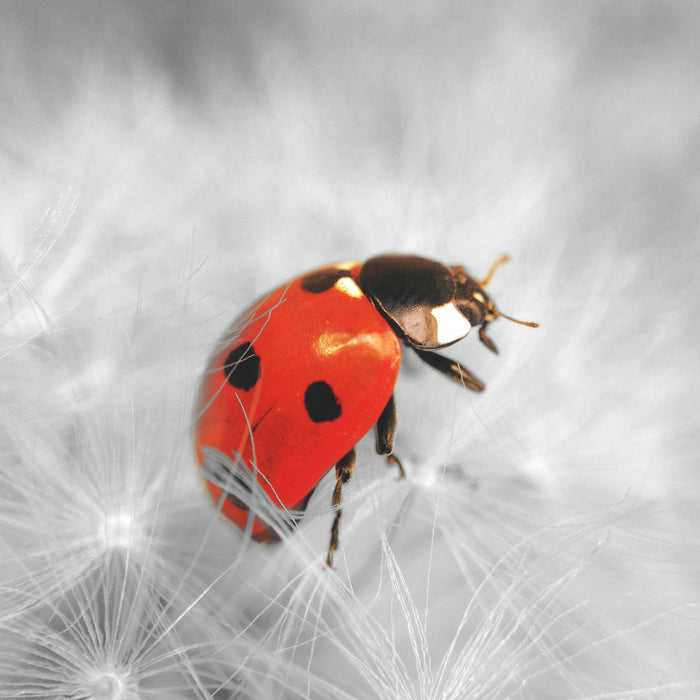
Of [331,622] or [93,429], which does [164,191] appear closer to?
[93,429]

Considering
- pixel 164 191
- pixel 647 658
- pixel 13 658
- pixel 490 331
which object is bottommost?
pixel 647 658

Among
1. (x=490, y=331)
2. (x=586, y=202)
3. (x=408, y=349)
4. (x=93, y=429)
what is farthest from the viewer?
(x=586, y=202)

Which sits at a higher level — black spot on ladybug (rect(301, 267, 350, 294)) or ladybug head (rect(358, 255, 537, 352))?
black spot on ladybug (rect(301, 267, 350, 294))

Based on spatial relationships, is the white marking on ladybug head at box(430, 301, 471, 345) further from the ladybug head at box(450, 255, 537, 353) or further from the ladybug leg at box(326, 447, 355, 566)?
the ladybug leg at box(326, 447, 355, 566)

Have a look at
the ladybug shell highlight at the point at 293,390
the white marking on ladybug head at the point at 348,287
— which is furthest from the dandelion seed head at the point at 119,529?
the white marking on ladybug head at the point at 348,287

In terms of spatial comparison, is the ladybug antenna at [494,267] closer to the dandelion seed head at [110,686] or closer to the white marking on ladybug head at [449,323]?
the white marking on ladybug head at [449,323]

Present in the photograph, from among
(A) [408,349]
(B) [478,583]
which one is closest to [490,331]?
(A) [408,349]

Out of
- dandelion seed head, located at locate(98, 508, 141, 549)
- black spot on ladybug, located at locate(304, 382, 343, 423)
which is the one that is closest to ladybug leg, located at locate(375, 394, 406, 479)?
black spot on ladybug, located at locate(304, 382, 343, 423)
